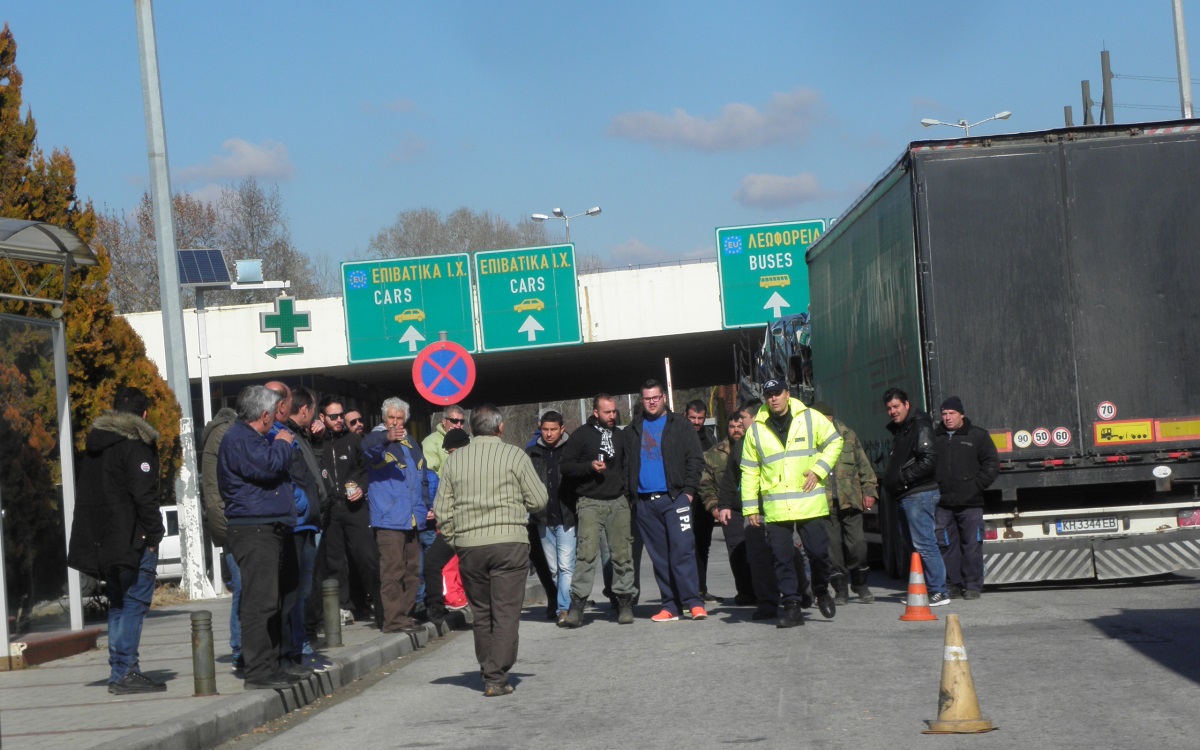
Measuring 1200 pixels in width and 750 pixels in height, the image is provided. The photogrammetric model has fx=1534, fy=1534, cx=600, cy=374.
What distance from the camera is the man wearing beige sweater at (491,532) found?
9.68 meters

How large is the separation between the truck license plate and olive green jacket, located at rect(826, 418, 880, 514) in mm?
1700

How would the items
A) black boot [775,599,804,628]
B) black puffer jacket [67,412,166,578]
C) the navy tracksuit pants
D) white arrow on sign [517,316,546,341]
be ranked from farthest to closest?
white arrow on sign [517,316,546,341]
the navy tracksuit pants
black boot [775,599,804,628]
black puffer jacket [67,412,166,578]

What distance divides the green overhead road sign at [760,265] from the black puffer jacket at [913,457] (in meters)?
17.7

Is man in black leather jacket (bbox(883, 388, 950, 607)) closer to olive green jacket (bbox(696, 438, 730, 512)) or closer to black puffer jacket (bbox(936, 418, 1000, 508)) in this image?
black puffer jacket (bbox(936, 418, 1000, 508))

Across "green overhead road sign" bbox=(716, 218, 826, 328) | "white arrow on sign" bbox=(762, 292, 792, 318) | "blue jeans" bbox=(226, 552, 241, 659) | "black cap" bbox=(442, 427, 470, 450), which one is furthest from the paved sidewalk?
"white arrow on sign" bbox=(762, 292, 792, 318)

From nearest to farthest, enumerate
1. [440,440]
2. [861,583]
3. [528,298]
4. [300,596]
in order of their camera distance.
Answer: [300,596] < [861,583] < [440,440] < [528,298]

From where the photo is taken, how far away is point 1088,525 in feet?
45.3

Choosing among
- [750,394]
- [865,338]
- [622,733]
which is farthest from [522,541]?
[750,394]

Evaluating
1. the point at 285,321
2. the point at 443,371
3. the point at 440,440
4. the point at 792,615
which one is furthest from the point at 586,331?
the point at 792,615

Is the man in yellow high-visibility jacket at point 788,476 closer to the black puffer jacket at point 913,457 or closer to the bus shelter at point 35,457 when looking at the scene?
the black puffer jacket at point 913,457

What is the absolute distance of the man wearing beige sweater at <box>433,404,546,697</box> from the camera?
9680 millimetres

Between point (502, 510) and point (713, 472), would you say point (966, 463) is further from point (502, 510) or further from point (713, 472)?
point (502, 510)

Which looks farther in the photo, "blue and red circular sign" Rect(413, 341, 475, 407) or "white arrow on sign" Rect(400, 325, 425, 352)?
"white arrow on sign" Rect(400, 325, 425, 352)

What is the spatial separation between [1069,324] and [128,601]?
8.17 m
